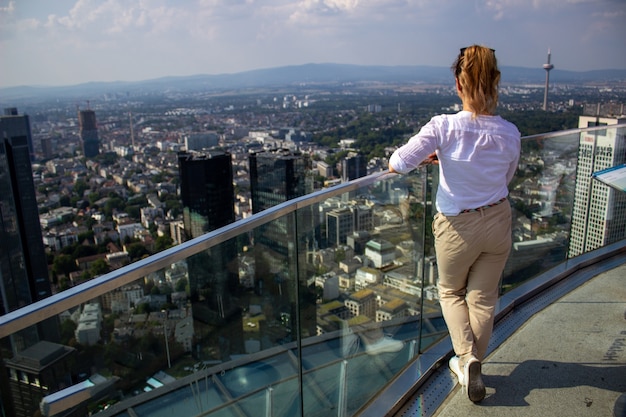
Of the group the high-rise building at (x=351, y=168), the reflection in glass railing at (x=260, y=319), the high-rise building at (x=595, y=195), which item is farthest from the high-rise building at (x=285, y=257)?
the high-rise building at (x=351, y=168)

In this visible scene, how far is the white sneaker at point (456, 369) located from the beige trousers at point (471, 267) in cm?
10

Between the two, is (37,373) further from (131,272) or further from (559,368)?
(559,368)

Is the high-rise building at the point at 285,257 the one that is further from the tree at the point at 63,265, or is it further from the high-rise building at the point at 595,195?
the tree at the point at 63,265

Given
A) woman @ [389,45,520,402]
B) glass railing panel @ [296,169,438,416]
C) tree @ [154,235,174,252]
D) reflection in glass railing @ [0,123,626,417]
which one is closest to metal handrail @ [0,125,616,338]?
reflection in glass railing @ [0,123,626,417]

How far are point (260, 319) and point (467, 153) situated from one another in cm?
97

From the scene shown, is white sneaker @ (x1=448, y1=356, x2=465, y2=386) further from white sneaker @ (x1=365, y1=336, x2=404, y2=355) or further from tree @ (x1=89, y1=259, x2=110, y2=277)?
tree @ (x1=89, y1=259, x2=110, y2=277)

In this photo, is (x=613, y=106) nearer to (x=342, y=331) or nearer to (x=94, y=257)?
(x=342, y=331)

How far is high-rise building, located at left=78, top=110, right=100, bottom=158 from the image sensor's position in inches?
2250

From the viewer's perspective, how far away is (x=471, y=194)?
1964 millimetres

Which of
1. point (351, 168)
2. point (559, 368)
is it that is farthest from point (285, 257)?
point (351, 168)

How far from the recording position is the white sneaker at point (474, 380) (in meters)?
2.10

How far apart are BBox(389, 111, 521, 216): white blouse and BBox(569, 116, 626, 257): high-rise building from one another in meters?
2.27

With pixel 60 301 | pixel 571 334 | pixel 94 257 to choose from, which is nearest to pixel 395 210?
pixel 571 334

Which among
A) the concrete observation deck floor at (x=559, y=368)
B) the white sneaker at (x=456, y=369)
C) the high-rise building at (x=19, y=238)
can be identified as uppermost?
the white sneaker at (x=456, y=369)
